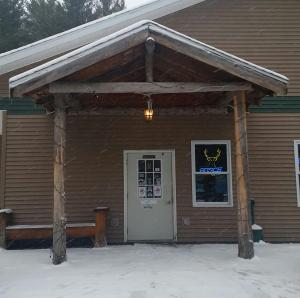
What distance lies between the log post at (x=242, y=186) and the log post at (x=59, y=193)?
331 cm

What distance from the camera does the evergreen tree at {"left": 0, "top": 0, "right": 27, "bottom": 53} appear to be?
24.5m

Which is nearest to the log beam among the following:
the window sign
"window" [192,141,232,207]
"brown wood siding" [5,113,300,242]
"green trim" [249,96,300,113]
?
"brown wood siding" [5,113,300,242]

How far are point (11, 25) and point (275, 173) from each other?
73.9ft

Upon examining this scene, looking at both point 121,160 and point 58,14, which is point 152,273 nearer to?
point 121,160

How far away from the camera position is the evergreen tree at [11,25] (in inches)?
966

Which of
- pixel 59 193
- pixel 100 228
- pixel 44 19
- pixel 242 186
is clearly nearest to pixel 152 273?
pixel 59 193

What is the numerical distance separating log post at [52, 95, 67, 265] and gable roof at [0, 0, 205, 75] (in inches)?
107

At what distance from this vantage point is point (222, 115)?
9.87 metres

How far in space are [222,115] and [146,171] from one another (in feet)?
7.88

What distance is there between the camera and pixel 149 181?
984 cm

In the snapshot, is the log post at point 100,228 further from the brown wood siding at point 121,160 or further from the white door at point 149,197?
the white door at point 149,197

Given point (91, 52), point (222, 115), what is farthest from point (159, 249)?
point (91, 52)

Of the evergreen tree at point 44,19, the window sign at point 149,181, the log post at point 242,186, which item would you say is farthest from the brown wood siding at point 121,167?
the evergreen tree at point 44,19

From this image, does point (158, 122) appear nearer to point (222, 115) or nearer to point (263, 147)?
point (222, 115)
